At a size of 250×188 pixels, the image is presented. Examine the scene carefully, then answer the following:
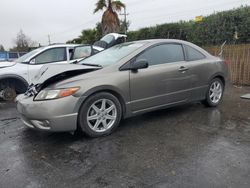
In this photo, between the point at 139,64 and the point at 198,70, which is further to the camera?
the point at 198,70

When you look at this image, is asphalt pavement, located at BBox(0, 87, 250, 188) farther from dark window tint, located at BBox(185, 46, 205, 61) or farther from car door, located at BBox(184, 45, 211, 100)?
dark window tint, located at BBox(185, 46, 205, 61)

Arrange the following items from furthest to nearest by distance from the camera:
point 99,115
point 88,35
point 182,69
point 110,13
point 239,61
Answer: point 88,35, point 110,13, point 239,61, point 182,69, point 99,115

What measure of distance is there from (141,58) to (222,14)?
8.10 meters

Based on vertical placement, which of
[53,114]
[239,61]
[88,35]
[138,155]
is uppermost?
[88,35]

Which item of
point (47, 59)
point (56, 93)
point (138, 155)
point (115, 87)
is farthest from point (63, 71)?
point (47, 59)

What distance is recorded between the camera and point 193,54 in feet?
17.4

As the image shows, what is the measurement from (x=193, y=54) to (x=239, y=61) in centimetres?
439

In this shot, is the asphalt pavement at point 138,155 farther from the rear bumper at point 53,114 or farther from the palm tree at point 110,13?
the palm tree at point 110,13

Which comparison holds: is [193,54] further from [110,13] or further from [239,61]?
[110,13]

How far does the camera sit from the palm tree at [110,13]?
19.6m

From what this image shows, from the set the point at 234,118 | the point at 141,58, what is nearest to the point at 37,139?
the point at 141,58

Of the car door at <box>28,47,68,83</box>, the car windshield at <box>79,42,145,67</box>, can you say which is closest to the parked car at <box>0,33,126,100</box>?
the car door at <box>28,47,68,83</box>

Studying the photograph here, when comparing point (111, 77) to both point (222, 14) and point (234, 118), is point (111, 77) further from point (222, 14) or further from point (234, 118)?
point (222, 14)

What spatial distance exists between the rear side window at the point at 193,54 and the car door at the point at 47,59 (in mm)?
3894
